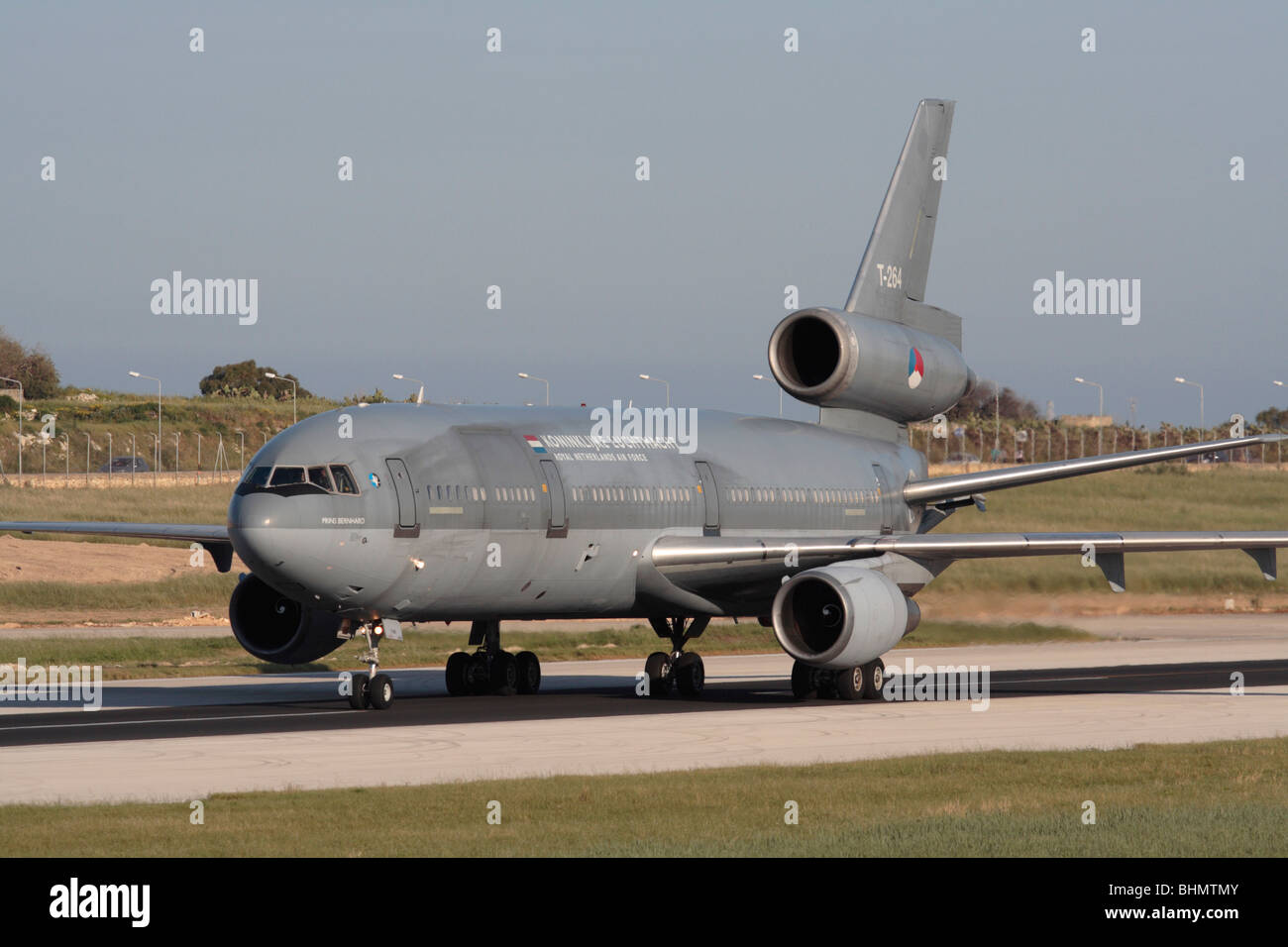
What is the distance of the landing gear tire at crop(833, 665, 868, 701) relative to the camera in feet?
95.5

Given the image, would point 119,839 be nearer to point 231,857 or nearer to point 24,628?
point 231,857

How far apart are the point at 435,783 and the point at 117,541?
183ft

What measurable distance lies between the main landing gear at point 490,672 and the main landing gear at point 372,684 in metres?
4.11

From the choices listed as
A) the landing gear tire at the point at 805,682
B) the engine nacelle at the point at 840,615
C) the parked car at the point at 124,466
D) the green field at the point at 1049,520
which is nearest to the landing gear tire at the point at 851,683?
the landing gear tire at the point at 805,682

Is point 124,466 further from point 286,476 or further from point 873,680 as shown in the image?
point 286,476

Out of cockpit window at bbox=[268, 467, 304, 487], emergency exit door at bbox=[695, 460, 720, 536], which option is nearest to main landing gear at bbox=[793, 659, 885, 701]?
emergency exit door at bbox=[695, 460, 720, 536]

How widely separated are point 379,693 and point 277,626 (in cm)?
357

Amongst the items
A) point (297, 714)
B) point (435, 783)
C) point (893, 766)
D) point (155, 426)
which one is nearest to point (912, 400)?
point (297, 714)

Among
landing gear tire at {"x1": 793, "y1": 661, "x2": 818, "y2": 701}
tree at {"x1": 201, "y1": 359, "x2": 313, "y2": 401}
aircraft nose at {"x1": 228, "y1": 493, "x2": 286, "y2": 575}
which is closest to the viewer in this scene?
aircraft nose at {"x1": 228, "y1": 493, "x2": 286, "y2": 575}

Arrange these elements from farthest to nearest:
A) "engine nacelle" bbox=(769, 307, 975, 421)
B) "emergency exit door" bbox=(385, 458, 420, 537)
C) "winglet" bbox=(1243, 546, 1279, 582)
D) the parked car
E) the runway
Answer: the parked car, "engine nacelle" bbox=(769, 307, 975, 421), "winglet" bbox=(1243, 546, 1279, 582), "emergency exit door" bbox=(385, 458, 420, 537), the runway

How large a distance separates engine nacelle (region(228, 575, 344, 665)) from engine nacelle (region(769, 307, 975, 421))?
1083 cm

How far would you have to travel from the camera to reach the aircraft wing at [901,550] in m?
28.6

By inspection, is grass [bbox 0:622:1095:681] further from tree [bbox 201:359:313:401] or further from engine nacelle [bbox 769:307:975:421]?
tree [bbox 201:359:313:401]

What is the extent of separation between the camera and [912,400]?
35969 millimetres
